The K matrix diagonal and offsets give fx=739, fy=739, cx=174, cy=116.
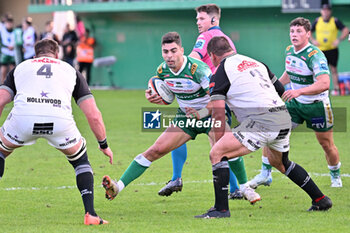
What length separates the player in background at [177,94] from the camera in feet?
28.0

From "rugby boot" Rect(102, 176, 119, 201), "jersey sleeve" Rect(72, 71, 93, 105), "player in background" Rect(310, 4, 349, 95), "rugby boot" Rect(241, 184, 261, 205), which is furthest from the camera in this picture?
"player in background" Rect(310, 4, 349, 95)

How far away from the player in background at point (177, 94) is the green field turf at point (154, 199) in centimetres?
52

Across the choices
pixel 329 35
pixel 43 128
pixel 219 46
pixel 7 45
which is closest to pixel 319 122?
pixel 219 46

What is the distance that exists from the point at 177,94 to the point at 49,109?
2136mm

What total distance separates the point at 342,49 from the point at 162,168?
1608 centimetres

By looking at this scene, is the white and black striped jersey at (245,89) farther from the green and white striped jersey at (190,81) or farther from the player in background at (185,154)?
the player in background at (185,154)

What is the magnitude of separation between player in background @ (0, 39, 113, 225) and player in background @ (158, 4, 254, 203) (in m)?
2.04

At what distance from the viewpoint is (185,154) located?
32.0ft

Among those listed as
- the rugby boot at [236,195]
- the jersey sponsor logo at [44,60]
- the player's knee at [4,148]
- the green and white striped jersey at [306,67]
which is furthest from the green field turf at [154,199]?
the jersey sponsor logo at [44,60]

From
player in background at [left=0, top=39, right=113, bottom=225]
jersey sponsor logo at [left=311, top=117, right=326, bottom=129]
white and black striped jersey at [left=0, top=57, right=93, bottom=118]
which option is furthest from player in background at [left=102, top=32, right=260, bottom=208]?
jersey sponsor logo at [left=311, top=117, right=326, bottom=129]

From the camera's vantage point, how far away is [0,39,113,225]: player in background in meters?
7.18

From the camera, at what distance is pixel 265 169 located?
9.88 metres

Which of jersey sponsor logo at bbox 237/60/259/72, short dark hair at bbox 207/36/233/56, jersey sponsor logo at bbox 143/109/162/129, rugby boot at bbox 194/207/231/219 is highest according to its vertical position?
short dark hair at bbox 207/36/233/56

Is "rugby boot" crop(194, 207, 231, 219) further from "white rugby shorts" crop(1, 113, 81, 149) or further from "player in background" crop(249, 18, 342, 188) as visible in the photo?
"player in background" crop(249, 18, 342, 188)
